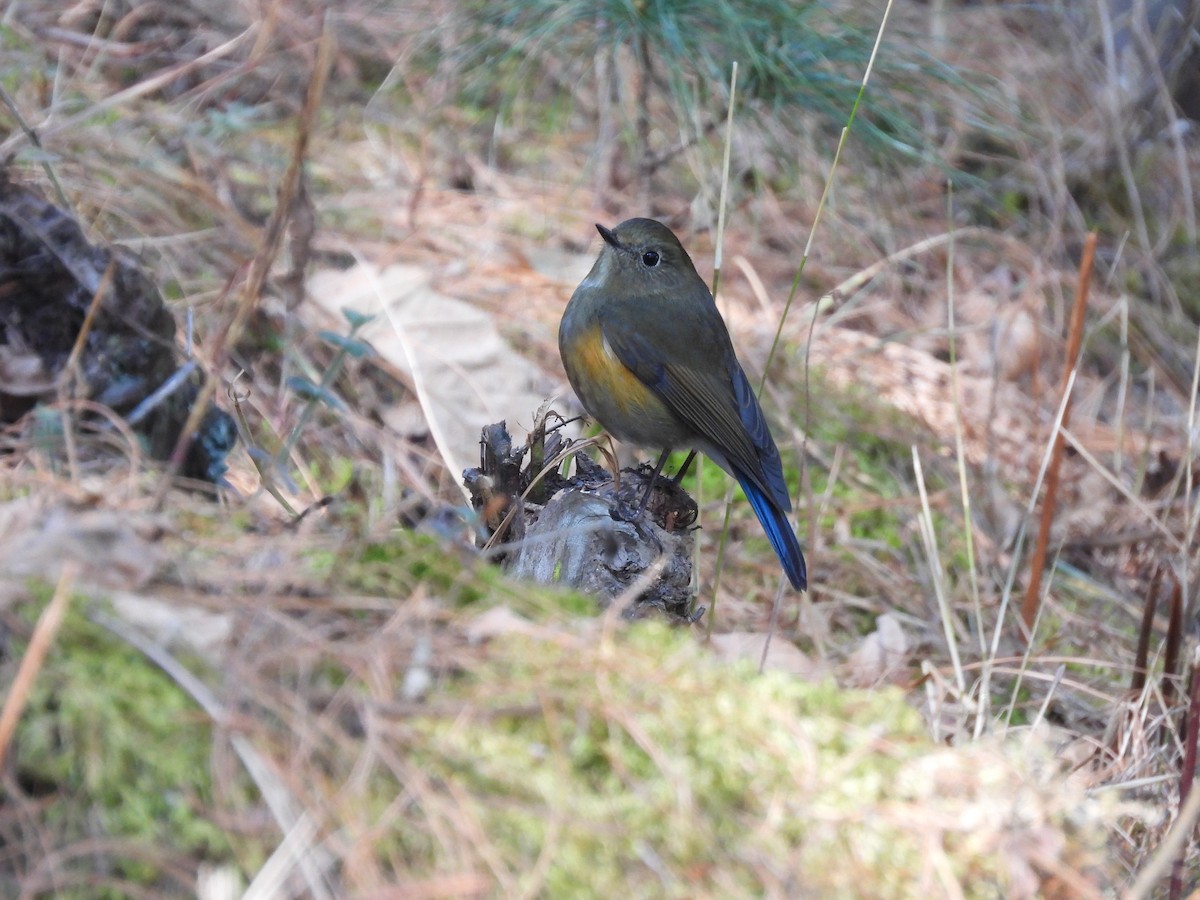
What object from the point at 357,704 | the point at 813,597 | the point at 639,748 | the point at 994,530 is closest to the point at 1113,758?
the point at 813,597

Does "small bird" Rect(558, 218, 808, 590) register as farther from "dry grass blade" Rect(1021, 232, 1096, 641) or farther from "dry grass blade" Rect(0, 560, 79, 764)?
"dry grass blade" Rect(0, 560, 79, 764)

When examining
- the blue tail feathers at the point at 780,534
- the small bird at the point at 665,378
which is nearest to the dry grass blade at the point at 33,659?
the blue tail feathers at the point at 780,534

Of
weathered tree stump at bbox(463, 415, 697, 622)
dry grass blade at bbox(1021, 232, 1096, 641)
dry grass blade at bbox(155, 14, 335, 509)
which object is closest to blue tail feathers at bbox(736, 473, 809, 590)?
weathered tree stump at bbox(463, 415, 697, 622)

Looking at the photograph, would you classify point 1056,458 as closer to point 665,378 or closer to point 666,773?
point 665,378

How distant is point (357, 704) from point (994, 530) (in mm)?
3476

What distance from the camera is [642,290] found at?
403 centimetres

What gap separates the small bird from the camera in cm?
369

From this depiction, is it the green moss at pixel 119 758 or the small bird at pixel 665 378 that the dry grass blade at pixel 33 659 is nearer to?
the green moss at pixel 119 758

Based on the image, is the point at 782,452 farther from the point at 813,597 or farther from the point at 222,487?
the point at 222,487

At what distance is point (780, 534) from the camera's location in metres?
3.44

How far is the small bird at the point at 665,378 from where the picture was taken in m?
3.69

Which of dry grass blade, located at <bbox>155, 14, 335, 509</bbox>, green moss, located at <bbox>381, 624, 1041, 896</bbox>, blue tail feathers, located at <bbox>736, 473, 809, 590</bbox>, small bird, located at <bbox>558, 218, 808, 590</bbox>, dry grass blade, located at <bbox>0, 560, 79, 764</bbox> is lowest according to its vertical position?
blue tail feathers, located at <bbox>736, 473, 809, 590</bbox>

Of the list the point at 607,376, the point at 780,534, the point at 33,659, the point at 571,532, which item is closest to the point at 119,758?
the point at 33,659

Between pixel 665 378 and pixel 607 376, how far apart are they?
0.18 meters
